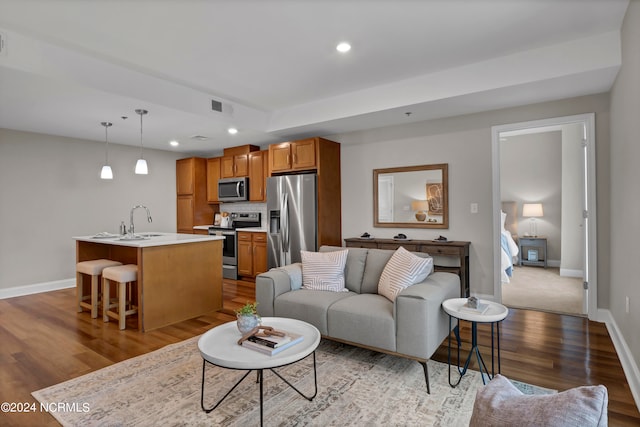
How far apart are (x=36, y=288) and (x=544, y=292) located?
7273 mm

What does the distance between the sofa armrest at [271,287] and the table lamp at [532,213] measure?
5.53m

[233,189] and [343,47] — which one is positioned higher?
[343,47]

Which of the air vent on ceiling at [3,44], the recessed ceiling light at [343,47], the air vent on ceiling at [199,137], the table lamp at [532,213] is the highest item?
the recessed ceiling light at [343,47]

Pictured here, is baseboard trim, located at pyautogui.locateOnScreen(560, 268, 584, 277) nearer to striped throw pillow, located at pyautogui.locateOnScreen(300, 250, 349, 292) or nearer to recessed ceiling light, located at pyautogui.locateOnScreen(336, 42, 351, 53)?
striped throw pillow, located at pyautogui.locateOnScreen(300, 250, 349, 292)

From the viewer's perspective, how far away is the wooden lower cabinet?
5.68 metres

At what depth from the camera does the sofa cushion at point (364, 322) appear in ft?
8.12

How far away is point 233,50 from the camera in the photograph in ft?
10.2

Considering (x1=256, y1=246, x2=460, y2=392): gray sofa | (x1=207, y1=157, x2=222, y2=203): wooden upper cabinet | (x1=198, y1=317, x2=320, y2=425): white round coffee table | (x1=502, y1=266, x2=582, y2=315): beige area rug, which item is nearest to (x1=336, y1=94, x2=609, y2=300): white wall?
(x1=502, y1=266, x2=582, y2=315): beige area rug

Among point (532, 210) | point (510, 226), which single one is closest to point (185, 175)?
point (510, 226)

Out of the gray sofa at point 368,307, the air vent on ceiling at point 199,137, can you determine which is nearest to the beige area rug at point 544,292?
the gray sofa at point 368,307

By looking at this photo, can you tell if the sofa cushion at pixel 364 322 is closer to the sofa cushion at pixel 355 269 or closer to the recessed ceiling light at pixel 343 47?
the sofa cushion at pixel 355 269

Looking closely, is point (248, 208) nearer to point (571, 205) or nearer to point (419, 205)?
point (419, 205)

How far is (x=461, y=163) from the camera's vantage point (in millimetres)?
4414

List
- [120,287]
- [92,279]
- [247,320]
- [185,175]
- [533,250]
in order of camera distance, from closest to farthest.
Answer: [247,320] < [120,287] < [92,279] < [533,250] < [185,175]
